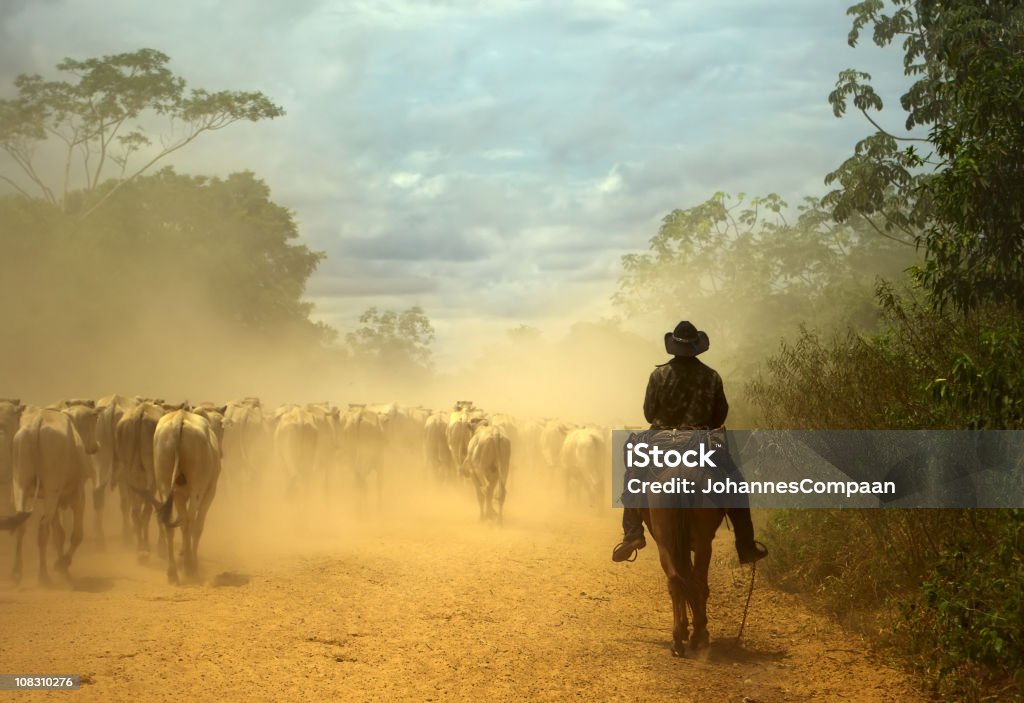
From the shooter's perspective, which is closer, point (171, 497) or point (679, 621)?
point (679, 621)

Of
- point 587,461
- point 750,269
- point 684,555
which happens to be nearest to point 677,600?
point 684,555

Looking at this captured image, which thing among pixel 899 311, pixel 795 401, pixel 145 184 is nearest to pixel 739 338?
pixel 145 184

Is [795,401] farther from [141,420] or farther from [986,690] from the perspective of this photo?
[141,420]

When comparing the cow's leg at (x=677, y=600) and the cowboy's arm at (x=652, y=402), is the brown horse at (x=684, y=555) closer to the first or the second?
the cow's leg at (x=677, y=600)

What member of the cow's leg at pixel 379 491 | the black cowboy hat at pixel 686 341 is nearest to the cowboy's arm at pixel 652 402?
the black cowboy hat at pixel 686 341

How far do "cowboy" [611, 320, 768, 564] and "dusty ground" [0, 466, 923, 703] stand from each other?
97cm

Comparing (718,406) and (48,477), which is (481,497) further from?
(718,406)

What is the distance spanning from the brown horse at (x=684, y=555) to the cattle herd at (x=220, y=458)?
6.13 m

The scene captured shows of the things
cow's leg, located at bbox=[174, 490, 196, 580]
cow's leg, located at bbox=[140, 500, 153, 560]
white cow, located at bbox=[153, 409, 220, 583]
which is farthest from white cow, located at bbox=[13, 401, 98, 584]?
cow's leg, located at bbox=[140, 500, 153, 560]

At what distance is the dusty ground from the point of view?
273 inches

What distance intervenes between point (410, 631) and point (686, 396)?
11.7ft

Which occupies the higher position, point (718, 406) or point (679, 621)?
point (718, 406)

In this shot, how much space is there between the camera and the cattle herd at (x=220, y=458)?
10.8 meters

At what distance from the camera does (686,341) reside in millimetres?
8500
